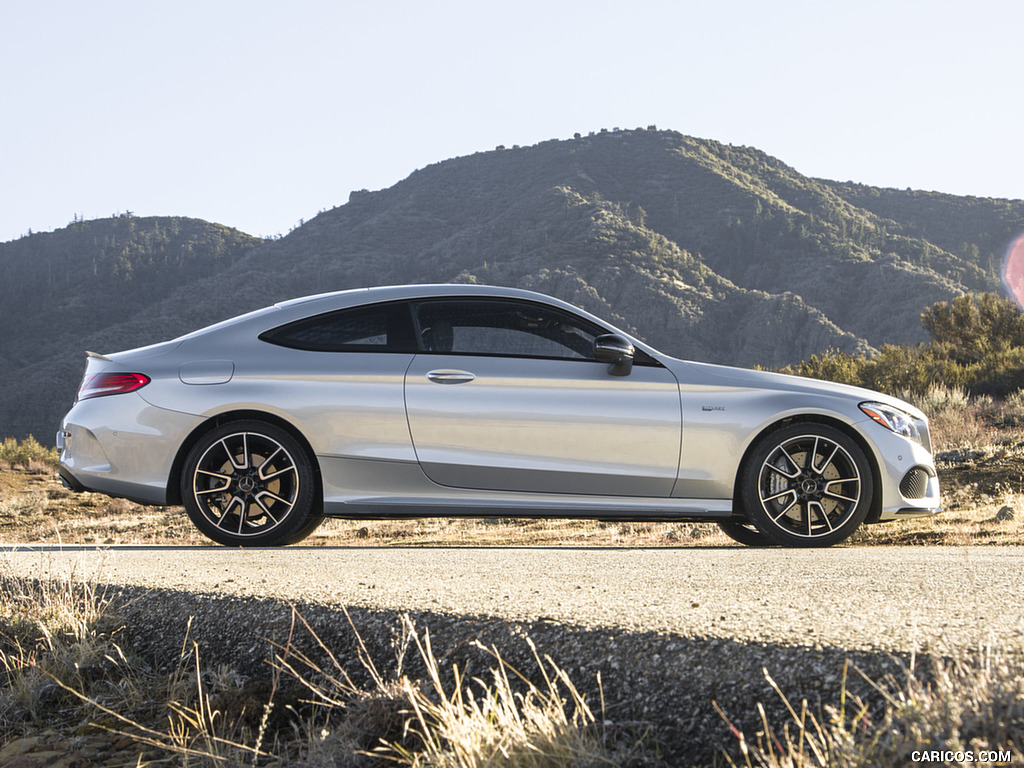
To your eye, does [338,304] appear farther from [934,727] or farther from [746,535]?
[934,727]

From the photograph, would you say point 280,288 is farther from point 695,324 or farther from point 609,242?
point 695,324

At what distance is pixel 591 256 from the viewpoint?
8275cm

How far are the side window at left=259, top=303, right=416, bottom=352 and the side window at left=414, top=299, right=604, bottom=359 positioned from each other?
0.12 m

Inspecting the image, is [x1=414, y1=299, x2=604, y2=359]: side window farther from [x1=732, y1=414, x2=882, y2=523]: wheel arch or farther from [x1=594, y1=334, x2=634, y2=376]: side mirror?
[x1=732, y1=414, x2=882, y2=523]: wheel arch

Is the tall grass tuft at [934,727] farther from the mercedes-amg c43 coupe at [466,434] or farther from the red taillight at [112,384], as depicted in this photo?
the red taillight at [112,384]

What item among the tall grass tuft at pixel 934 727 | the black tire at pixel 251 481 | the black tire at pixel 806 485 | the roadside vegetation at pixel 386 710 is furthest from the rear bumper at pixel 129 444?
the tall grass tuft at pixel 934 727

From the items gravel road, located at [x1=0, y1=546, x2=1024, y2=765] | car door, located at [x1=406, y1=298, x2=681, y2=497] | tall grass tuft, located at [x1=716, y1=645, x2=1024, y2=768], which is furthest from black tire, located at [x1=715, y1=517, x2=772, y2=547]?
tall grass tuft, located at [x1=716, y1=645, x2=1024, y2=768]

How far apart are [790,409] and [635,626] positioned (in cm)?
307

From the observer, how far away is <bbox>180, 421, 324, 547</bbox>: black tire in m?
5.65

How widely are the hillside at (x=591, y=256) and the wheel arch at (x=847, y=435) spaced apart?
2424 inches

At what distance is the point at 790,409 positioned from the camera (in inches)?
229

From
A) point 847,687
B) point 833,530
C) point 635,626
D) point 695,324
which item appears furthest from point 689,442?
point 695,324

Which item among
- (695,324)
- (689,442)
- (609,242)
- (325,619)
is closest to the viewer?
(325,619)

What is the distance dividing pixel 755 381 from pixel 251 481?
10.7ft
